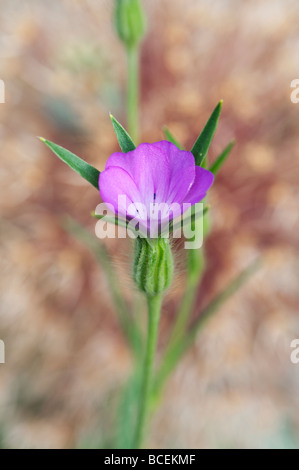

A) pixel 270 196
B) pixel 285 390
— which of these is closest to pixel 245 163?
pixel 270 196

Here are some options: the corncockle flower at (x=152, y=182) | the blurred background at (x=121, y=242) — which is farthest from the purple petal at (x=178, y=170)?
the blurred background at (x=121, y=242)

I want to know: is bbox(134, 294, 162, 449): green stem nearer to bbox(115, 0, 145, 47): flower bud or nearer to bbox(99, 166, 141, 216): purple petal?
bbox(99, 166, 141, 216): purple petal

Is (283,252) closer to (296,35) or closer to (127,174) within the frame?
(296,35)

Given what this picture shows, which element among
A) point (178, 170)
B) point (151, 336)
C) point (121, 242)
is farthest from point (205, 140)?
point (121, 242)

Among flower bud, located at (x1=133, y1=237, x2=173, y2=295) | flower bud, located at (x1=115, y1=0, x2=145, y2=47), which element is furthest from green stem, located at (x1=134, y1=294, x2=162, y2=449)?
flower bud, located at (x1=115, y1=0, x2=145, y2=47)

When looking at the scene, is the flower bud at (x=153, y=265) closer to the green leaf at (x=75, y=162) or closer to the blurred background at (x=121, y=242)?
the green leaf at (x=75, y=162)
